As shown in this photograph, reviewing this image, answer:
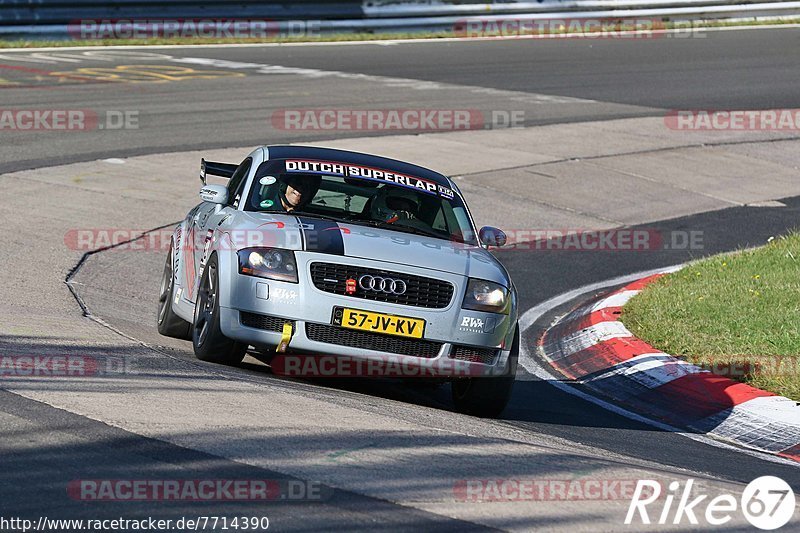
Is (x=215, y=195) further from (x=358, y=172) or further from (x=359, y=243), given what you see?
(x=359, y=243)

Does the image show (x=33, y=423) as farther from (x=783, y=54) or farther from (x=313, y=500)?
(x=783, y=54)

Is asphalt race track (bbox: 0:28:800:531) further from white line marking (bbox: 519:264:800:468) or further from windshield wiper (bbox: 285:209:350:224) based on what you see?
windshield wiper (bbox: 285:209:350:224)

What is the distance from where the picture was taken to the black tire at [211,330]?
783cm

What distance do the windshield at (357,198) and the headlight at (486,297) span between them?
800 millimetres

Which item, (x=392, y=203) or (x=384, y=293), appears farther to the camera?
(x=392, y=203)

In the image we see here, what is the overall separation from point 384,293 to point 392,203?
1.36 m

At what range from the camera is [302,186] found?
8766 millimetres

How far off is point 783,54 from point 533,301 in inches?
800

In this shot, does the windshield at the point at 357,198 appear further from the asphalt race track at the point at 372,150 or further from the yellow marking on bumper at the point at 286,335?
the yellow marking on bumper at the point at 286,335

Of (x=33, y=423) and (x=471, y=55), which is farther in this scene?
(x=471, y=55)

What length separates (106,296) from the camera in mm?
10656

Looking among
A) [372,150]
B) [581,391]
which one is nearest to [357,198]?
[581,391]

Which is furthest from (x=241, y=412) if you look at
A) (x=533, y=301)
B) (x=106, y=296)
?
(x=533, y=301)

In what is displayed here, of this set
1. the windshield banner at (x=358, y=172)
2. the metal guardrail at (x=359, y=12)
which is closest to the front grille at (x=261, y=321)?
the windshield banner at (x=358, y=172)
